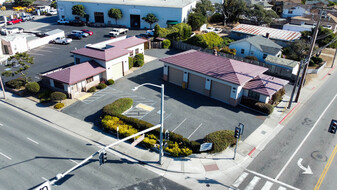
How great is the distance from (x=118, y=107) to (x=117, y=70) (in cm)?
1236

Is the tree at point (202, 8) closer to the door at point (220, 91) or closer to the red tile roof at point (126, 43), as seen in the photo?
the red tile roof at point (126, 43)

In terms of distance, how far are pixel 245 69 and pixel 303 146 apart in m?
14.2

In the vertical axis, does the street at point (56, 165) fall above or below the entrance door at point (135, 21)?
below

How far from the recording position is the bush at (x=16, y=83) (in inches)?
1596

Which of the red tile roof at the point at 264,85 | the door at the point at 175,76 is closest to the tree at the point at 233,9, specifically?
the door at the point at 175,76

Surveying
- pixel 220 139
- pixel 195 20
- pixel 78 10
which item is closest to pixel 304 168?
pixel 220 139

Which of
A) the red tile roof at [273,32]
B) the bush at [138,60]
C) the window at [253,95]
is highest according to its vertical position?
the red tile roof at [273,32]

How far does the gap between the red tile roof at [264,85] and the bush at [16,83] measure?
33764mm

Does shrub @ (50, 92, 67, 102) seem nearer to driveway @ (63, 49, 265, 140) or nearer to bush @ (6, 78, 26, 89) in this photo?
driveway @ (63, 49, 265, 140)

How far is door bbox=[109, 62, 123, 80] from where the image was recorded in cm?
4419

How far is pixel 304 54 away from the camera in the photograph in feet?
184

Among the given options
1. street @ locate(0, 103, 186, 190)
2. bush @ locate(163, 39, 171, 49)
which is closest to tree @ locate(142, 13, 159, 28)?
bush @ locate(163, 39, 171, 49)

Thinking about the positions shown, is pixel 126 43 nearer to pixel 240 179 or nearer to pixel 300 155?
pixel 240 179

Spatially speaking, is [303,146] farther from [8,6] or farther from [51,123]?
[8,6]
